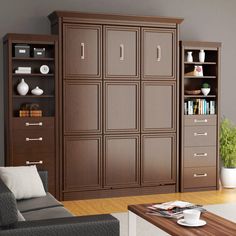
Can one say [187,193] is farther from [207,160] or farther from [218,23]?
[218,23]

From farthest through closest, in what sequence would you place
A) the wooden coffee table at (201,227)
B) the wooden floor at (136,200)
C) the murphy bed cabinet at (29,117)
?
the murphy bed cabinet at (29,117) < the wooden floor at (136,200) < the wooden coffee table at (201,227)

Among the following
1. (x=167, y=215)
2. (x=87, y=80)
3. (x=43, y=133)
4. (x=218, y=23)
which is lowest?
(x=167, y=215)

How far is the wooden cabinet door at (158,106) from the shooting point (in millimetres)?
6434

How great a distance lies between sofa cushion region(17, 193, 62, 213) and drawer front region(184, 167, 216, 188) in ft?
9.09

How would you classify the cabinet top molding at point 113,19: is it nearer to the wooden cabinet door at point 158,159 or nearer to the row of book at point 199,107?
the row of book at point 199,107

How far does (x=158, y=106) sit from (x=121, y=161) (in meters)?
0.86

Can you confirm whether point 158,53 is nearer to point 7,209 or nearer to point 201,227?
point 201,227

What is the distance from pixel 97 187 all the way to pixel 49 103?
1247 millimetres

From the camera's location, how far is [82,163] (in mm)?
6195

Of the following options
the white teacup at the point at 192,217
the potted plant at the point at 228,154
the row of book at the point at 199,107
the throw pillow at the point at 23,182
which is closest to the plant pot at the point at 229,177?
the potted plant at the point at 228,154

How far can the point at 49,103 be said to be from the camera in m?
6.45

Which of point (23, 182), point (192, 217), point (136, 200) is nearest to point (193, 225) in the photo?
point (192, 217)

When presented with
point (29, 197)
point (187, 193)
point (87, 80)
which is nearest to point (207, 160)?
point (187, 193)

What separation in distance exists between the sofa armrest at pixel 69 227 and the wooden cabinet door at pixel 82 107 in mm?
3165
